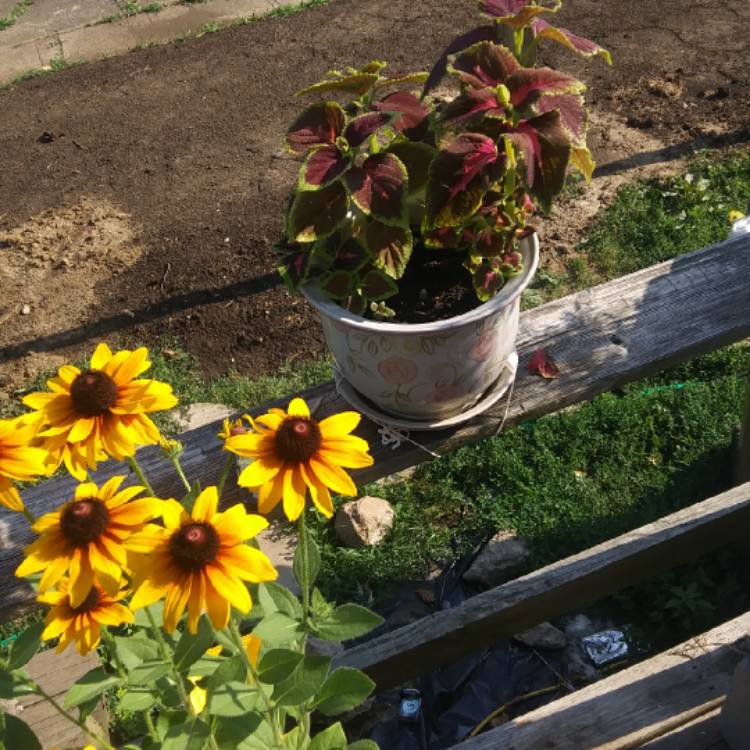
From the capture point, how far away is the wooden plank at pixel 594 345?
68.7 inches

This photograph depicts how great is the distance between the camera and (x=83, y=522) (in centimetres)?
95

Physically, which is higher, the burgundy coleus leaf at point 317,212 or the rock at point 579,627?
the burgundy coleus leaf at point 317,212

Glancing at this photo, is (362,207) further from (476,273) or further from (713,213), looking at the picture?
(713,213)

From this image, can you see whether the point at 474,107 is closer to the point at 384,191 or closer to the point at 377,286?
the point at 384,191

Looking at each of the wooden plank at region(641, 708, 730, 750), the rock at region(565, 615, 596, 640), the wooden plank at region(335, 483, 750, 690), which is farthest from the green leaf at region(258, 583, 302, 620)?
the rock at region(565, 615, 596, 640)

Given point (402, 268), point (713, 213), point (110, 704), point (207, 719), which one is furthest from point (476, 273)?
point (713, 213)

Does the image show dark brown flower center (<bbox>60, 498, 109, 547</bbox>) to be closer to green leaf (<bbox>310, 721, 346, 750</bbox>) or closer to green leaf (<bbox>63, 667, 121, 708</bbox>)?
green leaf (<bbox>63, 667, 121, 708</bbox>)

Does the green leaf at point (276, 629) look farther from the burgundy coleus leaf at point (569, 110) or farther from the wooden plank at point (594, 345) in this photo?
the burgundy coleus leaf at point (569, 110)

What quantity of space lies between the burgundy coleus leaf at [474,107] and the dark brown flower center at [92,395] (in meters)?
0.71

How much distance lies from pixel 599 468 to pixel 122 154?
319 centimetres

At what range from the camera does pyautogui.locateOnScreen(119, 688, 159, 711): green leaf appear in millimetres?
1156

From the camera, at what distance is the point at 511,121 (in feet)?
4.82

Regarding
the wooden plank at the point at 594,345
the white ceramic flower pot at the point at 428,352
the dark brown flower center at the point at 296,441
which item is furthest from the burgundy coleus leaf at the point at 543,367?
the dark brown flower center at the point at 296,441

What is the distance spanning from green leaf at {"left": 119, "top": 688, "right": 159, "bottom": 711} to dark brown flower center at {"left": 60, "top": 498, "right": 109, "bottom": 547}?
31cm
